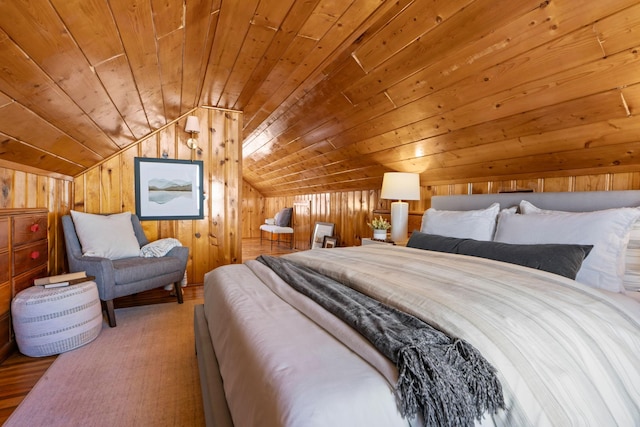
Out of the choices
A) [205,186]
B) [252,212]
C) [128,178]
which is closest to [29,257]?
[128,178]

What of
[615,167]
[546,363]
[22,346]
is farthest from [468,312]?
[22,346]

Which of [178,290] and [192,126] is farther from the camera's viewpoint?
[192,126]

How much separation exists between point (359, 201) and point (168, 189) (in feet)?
8.10

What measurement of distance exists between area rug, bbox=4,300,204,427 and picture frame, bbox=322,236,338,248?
9.40 feet

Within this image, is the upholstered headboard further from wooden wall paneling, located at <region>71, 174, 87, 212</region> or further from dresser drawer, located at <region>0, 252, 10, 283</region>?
wooden wall paneling, located at <region>71, 174, 87, 212</region>

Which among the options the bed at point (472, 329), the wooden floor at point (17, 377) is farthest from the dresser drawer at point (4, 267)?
the bed at point (472, 329)

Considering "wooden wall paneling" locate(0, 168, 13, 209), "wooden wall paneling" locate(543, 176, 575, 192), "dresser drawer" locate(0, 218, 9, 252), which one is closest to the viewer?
"dresser drawer" locate(0, 218, 9, 252)

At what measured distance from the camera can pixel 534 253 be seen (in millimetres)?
1590

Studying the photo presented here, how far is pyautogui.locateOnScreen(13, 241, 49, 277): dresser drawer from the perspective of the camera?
1972 mm

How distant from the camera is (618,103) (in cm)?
163

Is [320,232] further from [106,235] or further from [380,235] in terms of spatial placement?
[106,235]

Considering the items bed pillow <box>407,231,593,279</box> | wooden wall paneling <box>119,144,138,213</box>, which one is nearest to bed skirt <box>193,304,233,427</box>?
bed pillow <box>407,231,593,279</box>

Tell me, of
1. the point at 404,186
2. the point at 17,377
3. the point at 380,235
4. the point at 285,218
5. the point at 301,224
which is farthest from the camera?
the point at 285,218

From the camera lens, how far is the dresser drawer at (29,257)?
197 centimetres
